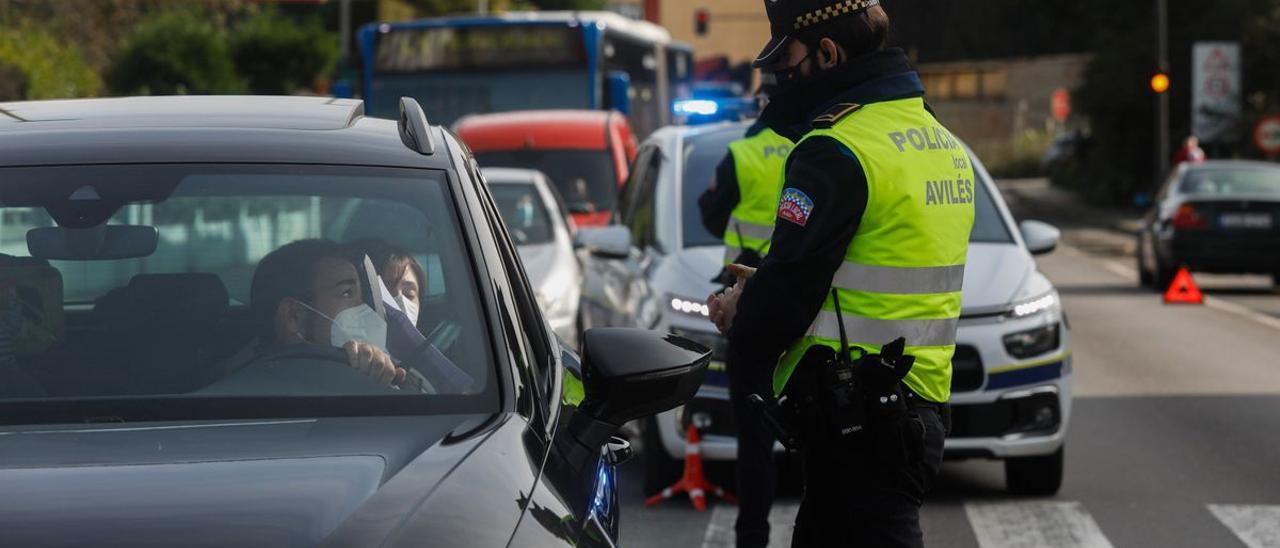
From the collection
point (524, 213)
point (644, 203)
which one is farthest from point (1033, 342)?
point (524, 213)

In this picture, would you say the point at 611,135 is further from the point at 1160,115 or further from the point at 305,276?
the point at 1160,115

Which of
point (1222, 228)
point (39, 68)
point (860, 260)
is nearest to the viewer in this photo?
point (860, 260)

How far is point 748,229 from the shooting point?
7.23m

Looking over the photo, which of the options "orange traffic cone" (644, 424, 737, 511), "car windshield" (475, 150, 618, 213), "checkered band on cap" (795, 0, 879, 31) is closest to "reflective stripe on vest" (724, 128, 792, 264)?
"orange traffic cone" (644, 424, 737, 511)

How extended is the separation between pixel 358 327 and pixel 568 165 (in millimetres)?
14630

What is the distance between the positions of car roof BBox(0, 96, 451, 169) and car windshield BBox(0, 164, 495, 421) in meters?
0.03

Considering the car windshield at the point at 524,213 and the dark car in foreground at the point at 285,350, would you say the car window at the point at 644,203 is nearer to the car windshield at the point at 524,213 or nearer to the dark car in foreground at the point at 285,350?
the car windshield at the point at 524,213

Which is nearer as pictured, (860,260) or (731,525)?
(860,260)

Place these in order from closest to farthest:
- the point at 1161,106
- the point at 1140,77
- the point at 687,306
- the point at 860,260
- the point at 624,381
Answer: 1. the point at 624,381
2. the point at 860,260
3. the point at 687,306
4. the point at 1161,106
5. the point at 1140,77

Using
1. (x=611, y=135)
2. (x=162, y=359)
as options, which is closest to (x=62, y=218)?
(x=162, y=359)

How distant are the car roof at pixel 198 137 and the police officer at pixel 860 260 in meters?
0.74

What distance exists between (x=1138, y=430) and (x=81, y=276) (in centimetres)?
823

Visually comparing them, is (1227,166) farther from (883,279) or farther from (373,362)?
(373,362)

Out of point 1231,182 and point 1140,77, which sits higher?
point 1231,182
